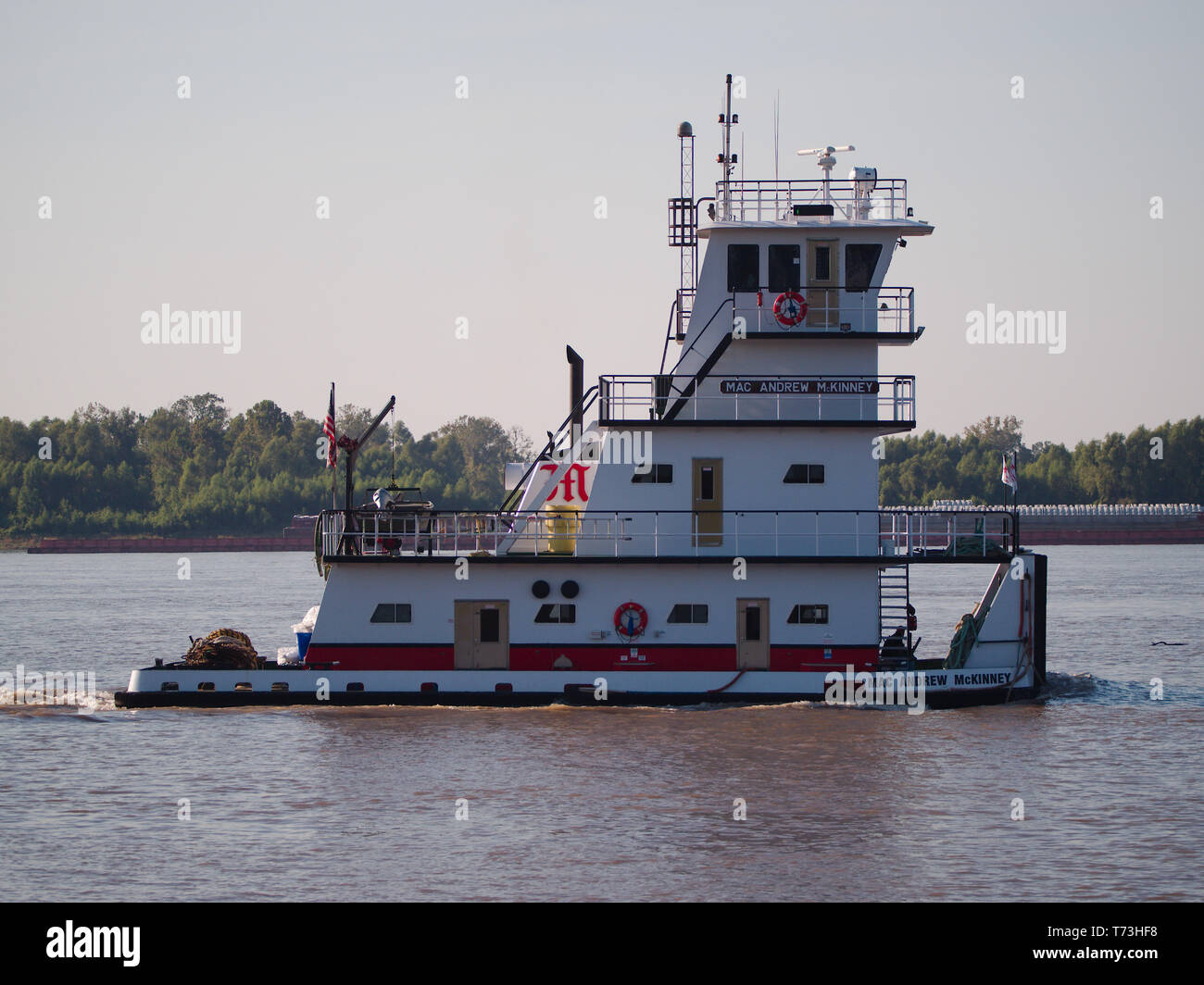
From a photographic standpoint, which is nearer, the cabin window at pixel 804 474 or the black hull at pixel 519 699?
the black hull at pixel 519 699

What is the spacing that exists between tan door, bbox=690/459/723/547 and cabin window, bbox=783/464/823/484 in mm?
1166

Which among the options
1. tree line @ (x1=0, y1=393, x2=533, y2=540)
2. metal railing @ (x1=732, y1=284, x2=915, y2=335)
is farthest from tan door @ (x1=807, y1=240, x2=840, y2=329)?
tree line @ (x1=0, y1=393, x2=533, y2=540)

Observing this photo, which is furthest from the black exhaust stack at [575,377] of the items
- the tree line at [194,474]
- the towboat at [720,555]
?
the tree line at [194,474]

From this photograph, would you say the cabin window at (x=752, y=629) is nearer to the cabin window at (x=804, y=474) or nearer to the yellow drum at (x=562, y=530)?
the cabin window at (x=804, y=474)

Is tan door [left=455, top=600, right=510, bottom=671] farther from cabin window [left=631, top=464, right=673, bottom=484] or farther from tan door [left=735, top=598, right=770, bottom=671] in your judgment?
tan door [left=735, top=598, right=770, bottom=671]

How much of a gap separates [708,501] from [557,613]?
3.23 metres

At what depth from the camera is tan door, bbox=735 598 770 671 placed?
2450 cm

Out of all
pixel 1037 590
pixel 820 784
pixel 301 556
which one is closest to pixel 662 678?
pixel 820 784

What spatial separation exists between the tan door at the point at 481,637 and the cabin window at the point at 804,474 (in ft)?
17.8

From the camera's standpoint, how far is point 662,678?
80.1ft

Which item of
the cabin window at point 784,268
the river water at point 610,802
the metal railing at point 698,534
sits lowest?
the river water at point 610,802

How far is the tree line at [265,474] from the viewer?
428 ft

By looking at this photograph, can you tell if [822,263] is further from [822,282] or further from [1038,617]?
[1038,617]

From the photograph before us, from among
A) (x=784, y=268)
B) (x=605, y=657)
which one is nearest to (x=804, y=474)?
(x=784, y=268)
